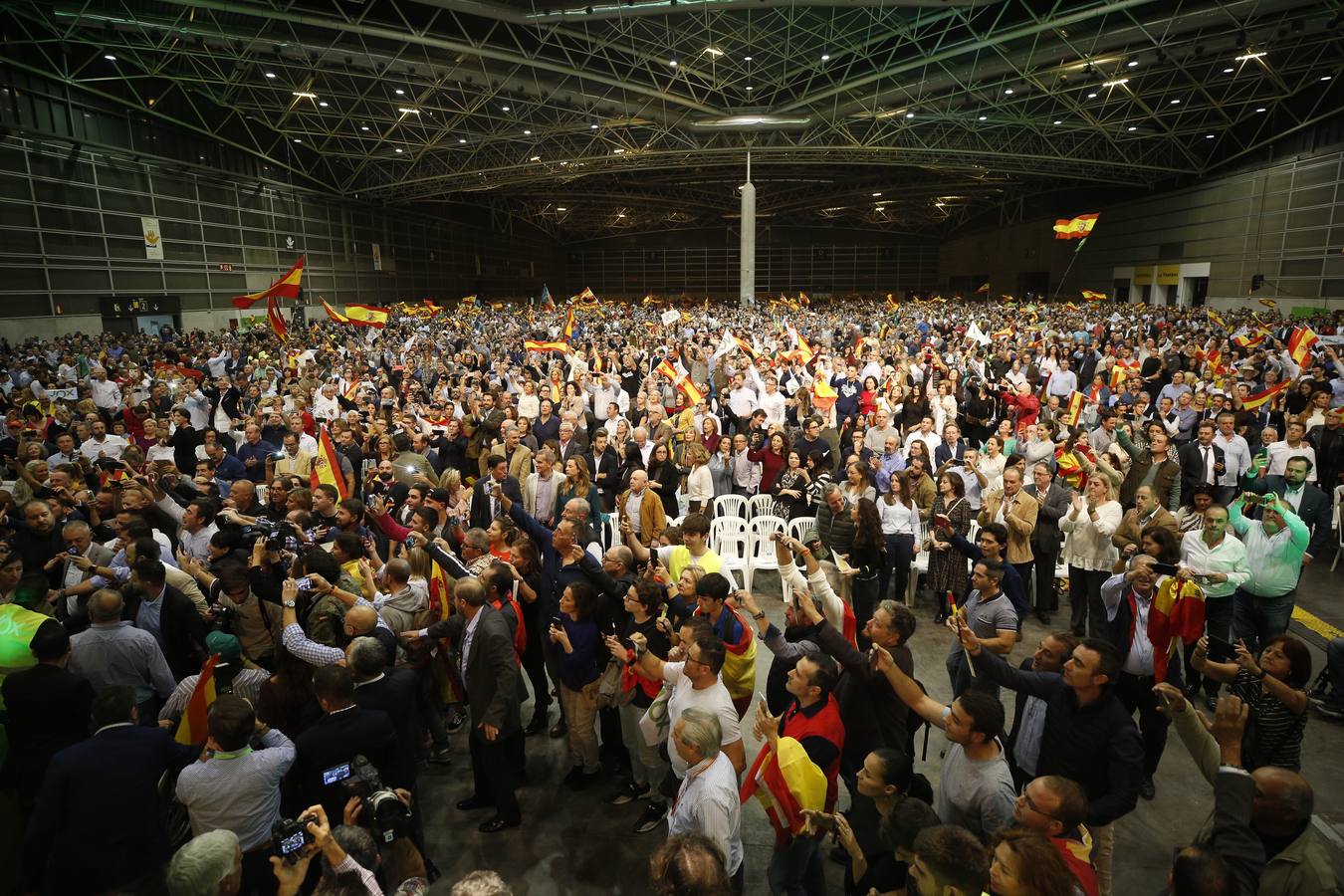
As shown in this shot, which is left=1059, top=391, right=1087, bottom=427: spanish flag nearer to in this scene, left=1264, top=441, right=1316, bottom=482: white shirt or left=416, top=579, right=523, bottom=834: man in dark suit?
left=1264, top=441, right=1316, bottom=482: white shirt

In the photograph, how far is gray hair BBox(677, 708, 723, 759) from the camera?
294cm

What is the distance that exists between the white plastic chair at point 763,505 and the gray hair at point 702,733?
16.7ft

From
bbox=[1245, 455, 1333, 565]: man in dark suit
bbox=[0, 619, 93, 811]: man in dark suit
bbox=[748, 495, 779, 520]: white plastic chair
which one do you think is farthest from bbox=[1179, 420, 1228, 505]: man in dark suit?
bbox=[0, 619, 93, 811]: man in dark suit

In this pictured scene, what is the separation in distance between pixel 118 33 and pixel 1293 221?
137 ft

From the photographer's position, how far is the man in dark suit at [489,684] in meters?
4.04

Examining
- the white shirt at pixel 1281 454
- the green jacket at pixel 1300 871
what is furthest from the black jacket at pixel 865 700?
the white shirt at pixel 1281 454

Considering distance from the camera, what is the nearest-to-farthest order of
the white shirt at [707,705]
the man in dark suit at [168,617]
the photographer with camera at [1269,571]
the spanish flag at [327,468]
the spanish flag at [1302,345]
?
the white shirt at [707,705] < the man in dark suit at [168,617] < the photographer with camera at [1269,571] < the spanish flag at [327,468] < the spanish flag at [1302,345]

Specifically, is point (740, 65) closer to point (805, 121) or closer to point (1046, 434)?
point (805, 121)

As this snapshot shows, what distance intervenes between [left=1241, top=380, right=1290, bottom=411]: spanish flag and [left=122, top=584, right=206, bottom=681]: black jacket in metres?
11.9

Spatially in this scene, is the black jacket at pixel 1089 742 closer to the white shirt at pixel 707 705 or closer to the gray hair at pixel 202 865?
the white shirt at pixel 707 705

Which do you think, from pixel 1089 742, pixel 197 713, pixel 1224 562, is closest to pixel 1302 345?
pixel 1224 562

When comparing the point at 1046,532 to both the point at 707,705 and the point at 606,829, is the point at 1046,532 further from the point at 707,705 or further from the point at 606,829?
the point at 606,829

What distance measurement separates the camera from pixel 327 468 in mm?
7680

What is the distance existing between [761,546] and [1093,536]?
3.21 meters
